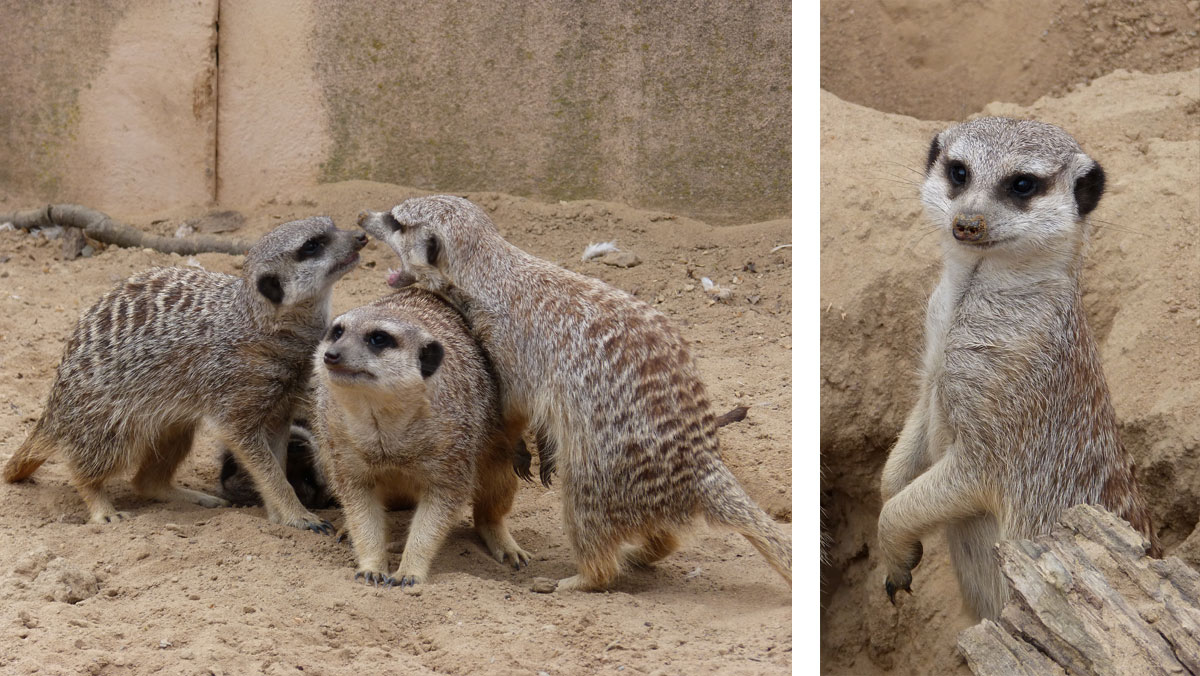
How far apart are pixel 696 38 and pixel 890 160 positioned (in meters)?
1.18

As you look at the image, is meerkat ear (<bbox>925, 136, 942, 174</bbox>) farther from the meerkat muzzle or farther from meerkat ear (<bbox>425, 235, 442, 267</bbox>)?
meerkat ear (<bbox>425, 235, 442, 267</bbox>)

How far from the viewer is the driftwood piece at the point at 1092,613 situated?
1.90 meters

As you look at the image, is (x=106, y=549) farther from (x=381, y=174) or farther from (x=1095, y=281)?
(x=1095, y=281)

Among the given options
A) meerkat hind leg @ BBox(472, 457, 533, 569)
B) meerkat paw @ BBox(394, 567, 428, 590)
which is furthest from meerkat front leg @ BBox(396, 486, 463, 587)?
meerkat hind leg @ BBox(472, 457, 533, 569)

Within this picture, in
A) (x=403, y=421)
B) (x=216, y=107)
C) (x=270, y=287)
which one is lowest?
(x=403, y=421)

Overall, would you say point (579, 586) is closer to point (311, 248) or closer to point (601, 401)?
point (601, 401)

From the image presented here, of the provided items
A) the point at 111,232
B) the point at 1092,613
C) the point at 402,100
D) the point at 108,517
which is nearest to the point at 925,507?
the point at 1092,613

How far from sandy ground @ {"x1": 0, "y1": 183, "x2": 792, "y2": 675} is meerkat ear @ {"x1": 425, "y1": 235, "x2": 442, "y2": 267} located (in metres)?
0.77

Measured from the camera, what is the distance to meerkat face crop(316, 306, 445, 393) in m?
2.53

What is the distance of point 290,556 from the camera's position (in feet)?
9.07

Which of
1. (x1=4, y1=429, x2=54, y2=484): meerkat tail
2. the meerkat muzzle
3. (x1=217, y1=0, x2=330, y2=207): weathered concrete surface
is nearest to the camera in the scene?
the meerkat muzzle

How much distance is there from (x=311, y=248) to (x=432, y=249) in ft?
1.13

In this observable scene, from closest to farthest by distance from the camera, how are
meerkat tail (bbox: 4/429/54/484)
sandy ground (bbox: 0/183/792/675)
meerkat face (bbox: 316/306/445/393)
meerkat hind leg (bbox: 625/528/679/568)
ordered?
1. sandy ground (bbox: 0/183/792/675)
2. meerkat face (bbox: 316/306/445/393)
3. meerkat hind leg (bbox: 625/528/679/568)
4. meerkat tail (bbox: 4/429/54/484)

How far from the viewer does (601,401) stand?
8.77 ft
